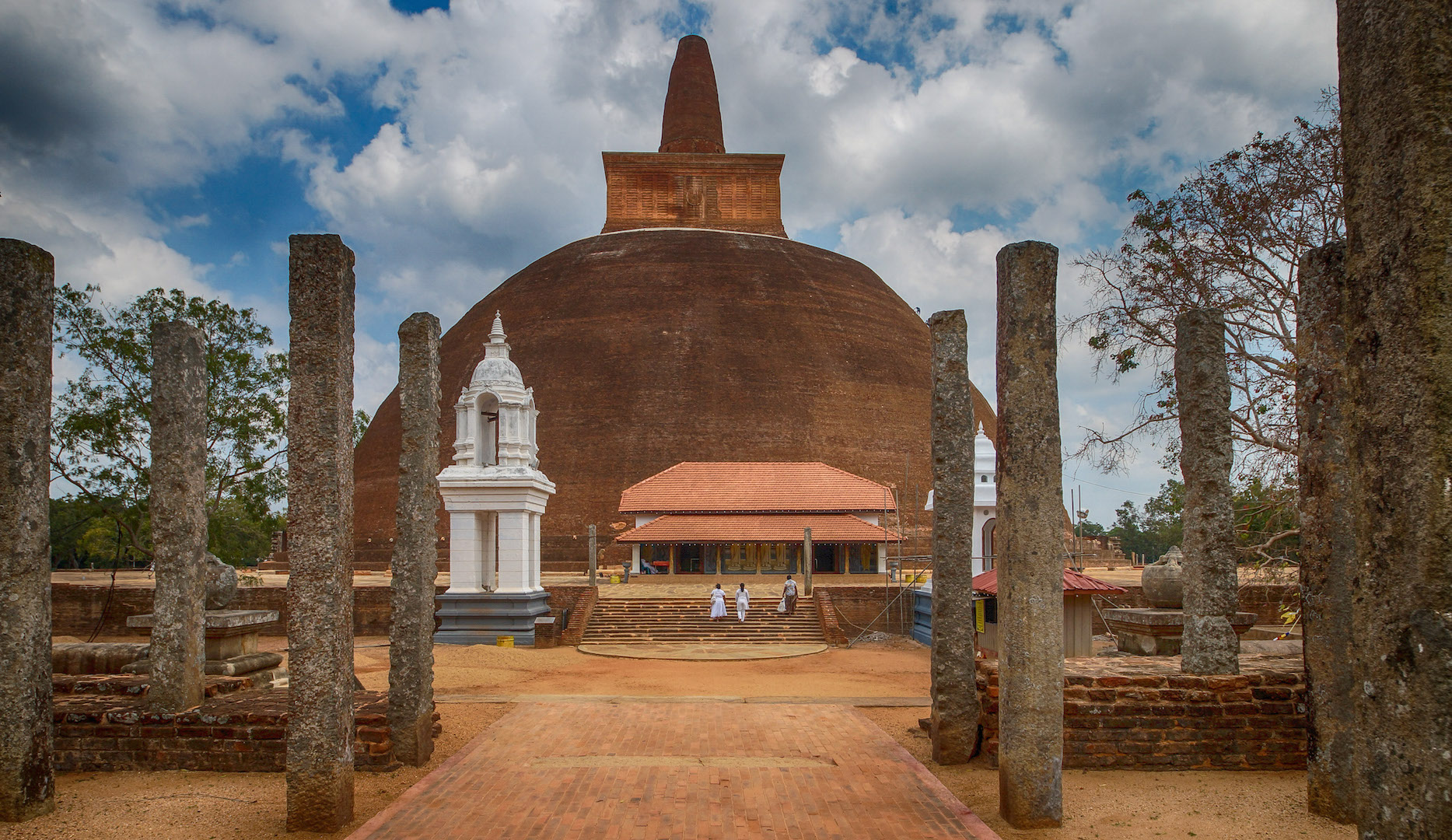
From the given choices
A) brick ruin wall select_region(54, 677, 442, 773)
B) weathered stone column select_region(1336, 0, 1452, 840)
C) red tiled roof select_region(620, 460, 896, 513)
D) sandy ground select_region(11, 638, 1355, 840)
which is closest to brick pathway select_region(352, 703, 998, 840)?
sandy ground select_region(11, 638, 1355, 840)

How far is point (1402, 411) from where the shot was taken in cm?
253

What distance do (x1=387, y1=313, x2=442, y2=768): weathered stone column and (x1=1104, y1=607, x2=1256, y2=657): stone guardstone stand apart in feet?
20.1

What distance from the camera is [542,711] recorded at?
911 centimetres

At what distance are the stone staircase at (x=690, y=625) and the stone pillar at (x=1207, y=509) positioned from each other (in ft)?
35.3

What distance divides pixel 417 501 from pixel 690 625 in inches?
454

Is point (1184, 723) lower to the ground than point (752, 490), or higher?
lower

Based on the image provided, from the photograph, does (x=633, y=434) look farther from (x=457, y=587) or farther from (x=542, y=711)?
(x=542, y=711)

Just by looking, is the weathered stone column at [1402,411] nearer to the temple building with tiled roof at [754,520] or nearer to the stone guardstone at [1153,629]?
the stone guardstone at [1153,629]

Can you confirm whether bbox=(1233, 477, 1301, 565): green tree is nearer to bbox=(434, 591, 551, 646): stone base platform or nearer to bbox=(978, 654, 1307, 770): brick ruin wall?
bbox=(978, 654, 1307, 770): brick ruin wall

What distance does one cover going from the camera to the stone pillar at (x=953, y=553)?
7055 mm

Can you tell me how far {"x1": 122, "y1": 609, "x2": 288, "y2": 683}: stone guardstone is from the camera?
8.02 meters

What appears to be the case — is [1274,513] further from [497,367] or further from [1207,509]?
[497,367]

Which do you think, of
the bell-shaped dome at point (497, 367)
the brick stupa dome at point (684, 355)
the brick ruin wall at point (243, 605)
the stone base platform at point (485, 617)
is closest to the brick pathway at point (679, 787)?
the stone base platform at point (485, 617)

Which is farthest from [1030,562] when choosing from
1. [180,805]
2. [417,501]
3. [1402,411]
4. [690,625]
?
[690,625]
